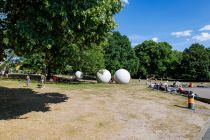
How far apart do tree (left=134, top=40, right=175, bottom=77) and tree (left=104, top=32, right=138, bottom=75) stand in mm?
20211

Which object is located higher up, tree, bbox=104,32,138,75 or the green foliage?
tree, bbox=104,32,138,75

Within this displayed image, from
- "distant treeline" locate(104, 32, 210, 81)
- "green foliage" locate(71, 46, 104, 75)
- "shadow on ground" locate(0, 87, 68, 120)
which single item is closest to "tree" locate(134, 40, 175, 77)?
"distant treeline" locate(104, 32, 210, 81)

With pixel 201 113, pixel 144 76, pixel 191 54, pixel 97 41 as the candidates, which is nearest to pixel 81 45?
pixel 97 41

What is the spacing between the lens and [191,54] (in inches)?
3927

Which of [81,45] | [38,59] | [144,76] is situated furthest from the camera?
[144,76]

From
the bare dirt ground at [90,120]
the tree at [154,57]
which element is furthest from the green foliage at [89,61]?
the tree at [154,57]

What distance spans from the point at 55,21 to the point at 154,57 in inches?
4052

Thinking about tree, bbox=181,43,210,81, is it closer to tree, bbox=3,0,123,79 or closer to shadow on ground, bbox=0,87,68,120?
shadow on ground, bbox=0,87,68,120

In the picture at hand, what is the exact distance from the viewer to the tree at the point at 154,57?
4510 inches

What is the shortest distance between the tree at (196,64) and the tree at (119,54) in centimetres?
1552

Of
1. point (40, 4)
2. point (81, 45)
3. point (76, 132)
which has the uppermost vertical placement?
point (40, 4)

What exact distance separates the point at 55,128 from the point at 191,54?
3466 inches

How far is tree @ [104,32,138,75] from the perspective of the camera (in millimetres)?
83637

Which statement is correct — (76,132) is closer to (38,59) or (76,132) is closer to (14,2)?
(14,2)
